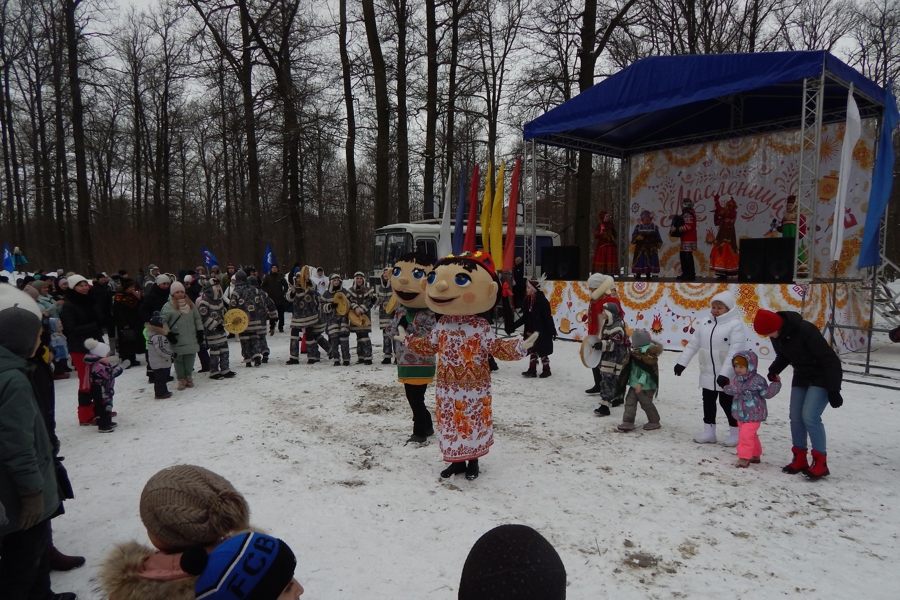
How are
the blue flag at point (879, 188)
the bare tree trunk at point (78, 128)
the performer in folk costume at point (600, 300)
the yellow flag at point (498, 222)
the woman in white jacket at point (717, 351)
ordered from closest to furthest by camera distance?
the woman in white jacket at point (717, 351) < the performer in folk costume at point (600, 300) < the blue flag at point (879, 188) < the yellow flag at point (498, 222) < the bare tree trunk at point (78, 128)

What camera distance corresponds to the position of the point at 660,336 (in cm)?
1026

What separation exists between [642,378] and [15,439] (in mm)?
5173

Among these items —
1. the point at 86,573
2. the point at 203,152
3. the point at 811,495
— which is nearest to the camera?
the point at 86,573

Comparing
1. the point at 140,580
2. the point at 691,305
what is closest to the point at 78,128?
the point at 691,305

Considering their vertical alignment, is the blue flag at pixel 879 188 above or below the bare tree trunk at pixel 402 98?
below

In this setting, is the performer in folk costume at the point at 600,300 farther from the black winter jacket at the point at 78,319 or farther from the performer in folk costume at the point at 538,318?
the black winter jacket at the point at 78,319

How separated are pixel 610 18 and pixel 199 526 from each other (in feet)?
56.3

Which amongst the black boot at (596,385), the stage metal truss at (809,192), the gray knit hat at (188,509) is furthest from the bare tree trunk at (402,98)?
the gray knit hat at (188,509)

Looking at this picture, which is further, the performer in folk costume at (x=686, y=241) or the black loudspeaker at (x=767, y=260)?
the performer in folk costume at (x=686, y=241)

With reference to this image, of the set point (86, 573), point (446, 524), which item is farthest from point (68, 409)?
point (446, 524)

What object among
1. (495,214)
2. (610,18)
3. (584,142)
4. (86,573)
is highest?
(610,18)

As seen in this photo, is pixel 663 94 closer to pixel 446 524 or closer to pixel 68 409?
pixel 446 524

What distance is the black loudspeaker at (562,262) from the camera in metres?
11.8

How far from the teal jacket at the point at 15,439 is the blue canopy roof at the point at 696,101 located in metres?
10.1
